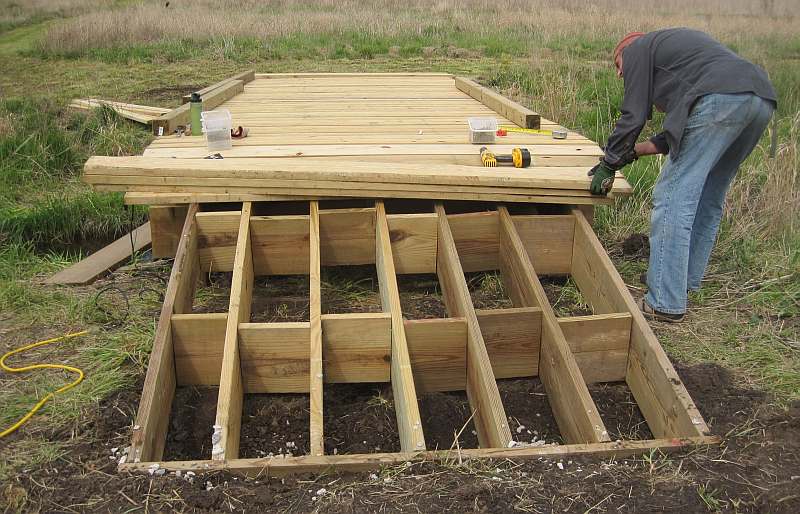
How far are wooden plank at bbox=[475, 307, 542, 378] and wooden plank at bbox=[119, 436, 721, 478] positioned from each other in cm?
86

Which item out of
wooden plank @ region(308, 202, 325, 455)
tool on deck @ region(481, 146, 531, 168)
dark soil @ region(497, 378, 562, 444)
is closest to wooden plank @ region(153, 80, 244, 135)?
wooden plank @ region(308, 202, 325, 455)

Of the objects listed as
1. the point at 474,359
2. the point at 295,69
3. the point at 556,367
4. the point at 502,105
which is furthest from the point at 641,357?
the point at 295,69

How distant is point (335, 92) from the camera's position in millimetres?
6453

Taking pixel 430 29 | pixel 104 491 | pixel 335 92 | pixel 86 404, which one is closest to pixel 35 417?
pixel 86 404

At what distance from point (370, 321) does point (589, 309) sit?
1.35 meters

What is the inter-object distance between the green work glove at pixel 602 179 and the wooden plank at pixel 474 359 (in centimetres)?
80

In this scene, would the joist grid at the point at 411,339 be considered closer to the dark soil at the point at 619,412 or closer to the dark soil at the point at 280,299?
the dark soil at the point at 619,412

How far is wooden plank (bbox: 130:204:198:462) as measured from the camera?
7.27ft

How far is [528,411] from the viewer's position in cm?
295

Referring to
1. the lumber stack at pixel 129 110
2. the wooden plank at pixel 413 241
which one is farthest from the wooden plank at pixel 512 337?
the lumber stack at pixel 129 110

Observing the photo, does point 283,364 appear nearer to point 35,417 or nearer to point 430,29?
point 35,417

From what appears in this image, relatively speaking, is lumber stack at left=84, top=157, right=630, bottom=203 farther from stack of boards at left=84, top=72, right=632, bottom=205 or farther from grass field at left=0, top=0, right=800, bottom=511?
grass field at left=0, top=0, right=800, bottom=511

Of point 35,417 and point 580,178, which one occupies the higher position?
point 580,178

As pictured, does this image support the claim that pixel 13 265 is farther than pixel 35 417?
Yes
